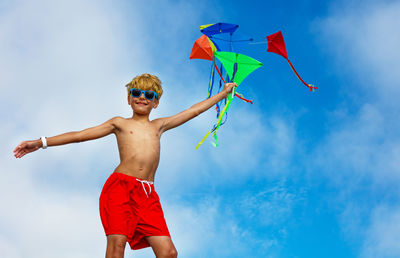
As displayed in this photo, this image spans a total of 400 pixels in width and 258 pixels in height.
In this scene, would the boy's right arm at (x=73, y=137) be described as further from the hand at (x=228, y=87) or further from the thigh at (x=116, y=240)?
the hand at (x=228, y=87)

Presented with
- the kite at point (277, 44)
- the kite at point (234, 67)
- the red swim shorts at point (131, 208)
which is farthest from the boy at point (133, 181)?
the kite at point (277, 44)

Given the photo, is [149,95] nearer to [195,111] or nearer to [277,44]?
[195,111]

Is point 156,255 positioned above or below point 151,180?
below

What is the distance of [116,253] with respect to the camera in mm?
4340

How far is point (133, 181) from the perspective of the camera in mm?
4566

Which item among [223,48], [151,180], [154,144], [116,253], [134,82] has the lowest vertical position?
[116,253]

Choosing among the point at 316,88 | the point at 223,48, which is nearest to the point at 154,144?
the point at 223,48

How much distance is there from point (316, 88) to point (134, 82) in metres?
2.30

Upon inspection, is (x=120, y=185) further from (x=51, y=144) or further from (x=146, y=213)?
(x=51, y=144)

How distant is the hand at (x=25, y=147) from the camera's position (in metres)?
Answer: 4.43

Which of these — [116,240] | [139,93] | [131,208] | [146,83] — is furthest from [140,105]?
[116,240]

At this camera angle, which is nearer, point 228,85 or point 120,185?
point 120,185

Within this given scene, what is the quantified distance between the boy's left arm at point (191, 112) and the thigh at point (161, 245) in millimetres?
1173

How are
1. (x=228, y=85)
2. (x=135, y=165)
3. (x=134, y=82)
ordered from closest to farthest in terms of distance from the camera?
(x=135, y=165) → (x=134, y=82) → (x=228, y=85)
